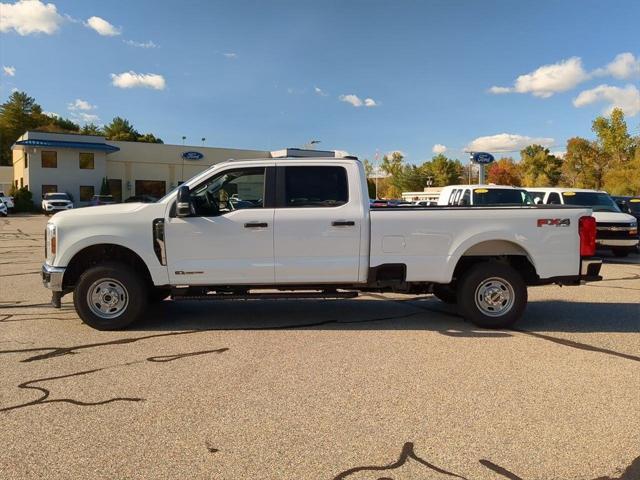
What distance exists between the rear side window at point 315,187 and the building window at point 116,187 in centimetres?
4857

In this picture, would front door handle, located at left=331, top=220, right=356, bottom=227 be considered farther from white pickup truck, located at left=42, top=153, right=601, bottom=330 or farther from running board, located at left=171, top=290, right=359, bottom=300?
running board, located at left=171, top=290, right=359, bottom=300

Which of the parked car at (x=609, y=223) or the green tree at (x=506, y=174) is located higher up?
the green tree at (x=506, y=174)

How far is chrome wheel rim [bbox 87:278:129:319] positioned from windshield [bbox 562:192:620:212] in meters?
12.6

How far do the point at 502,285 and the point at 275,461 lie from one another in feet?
A: 14.7

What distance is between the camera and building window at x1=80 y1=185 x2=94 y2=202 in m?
50.0

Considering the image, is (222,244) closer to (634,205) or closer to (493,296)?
(493,296)

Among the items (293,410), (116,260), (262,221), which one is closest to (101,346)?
(116,260)

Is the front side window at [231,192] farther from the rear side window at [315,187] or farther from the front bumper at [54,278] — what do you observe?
the front bumper at [54,278]

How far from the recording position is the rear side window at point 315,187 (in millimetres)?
6816

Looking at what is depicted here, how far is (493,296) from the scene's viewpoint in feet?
22.8

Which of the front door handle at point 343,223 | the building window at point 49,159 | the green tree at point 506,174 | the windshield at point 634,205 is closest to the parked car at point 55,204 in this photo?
the building window at point 49,159

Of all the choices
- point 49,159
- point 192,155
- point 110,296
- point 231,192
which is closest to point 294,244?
point 231,192

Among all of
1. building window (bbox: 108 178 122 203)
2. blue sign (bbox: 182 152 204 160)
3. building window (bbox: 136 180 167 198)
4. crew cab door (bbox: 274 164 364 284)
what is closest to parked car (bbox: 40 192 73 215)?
building window (bbox: 108 178 122 203)

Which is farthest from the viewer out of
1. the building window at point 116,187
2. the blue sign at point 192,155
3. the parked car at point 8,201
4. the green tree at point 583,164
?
the green tree at point 583,164
